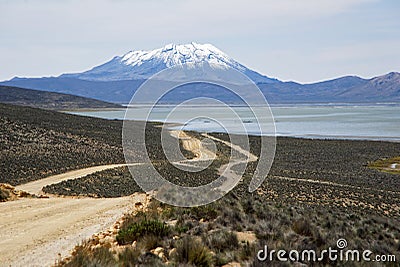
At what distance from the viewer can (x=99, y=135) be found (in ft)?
183

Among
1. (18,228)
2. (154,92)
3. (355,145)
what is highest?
(154,92)

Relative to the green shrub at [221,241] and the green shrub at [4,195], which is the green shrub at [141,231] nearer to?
the green shrub at [221,241]

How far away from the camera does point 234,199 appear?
595 inches

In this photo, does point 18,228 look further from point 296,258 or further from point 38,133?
point 38,133

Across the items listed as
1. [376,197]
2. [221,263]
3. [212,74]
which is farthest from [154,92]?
[376,197]

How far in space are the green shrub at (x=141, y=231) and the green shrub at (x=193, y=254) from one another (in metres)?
1.27

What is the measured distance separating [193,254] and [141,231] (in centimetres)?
199

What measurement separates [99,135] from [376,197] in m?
34.8

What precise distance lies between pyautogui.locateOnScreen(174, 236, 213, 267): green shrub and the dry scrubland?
19 mm

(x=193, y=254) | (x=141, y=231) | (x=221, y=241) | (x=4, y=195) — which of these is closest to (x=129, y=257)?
(x=193, y=254)

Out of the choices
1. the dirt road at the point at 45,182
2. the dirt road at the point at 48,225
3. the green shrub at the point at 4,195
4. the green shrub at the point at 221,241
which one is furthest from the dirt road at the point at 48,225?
the dirt road at the point at 45,182

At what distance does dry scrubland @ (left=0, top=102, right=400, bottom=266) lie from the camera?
8.95 metres

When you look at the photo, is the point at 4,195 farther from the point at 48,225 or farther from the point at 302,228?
the point at 302,228

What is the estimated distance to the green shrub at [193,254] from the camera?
804 centimetres
